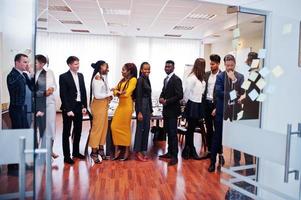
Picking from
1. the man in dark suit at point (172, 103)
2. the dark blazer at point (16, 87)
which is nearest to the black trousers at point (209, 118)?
the man in dark suit at point (172, 103)

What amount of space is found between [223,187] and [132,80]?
→ 1937 mm

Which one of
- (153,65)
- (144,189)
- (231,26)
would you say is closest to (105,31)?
(153,65)

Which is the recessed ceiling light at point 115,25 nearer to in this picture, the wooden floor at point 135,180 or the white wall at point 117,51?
the white wall at point 117,51

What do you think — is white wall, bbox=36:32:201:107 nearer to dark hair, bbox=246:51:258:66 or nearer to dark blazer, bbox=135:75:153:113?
dark blazer, bbox=135:75:153:113

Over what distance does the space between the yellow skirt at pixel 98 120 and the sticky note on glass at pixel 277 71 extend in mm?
2492

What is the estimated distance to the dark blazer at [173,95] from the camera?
425cm

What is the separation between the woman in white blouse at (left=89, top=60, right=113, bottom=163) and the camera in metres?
4.21

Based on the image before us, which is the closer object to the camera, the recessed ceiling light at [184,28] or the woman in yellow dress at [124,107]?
the woman in yellow dress at [124,107]

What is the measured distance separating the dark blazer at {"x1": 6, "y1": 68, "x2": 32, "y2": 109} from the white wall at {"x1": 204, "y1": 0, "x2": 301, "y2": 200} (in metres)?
1.90

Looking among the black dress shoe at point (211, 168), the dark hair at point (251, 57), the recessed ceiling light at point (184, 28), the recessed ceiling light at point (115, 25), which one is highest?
the recessed ceiling light at point (115, 25)

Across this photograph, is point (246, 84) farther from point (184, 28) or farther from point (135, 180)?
point (184, 28)

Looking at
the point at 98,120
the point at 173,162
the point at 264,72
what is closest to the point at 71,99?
the point at 98,120

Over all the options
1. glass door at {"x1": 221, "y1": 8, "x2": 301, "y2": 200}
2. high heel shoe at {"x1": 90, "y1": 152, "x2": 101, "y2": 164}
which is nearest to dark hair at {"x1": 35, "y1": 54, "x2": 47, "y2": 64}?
glass door at {"x1": 221, "y1": 8, "x2": 301, "y2": 200}

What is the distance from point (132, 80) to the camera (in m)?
4.29
